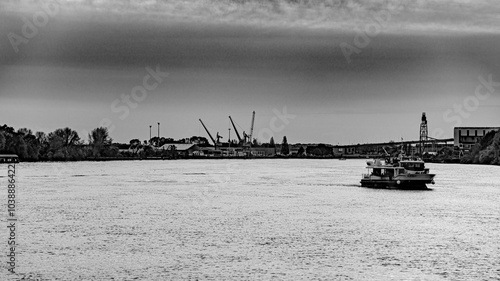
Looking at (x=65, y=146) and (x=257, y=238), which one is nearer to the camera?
(x=257, y=238)

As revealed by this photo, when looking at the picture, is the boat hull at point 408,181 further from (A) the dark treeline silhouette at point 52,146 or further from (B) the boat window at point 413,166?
(A) the dark treeline silhouette at point 52,146

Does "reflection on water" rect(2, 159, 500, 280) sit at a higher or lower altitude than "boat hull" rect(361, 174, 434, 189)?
lower

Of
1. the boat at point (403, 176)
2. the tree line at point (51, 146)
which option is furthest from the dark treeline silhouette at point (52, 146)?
the boat at point (403, 176)

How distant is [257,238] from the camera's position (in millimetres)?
28172

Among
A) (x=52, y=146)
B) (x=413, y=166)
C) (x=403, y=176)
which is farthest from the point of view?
(x=52, y=146)

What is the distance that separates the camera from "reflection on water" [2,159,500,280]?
21.6 m

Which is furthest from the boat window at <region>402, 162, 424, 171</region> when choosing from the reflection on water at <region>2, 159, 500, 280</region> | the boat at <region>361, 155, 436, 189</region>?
the reflection on water at <region>2, 159, 500, 280</region>

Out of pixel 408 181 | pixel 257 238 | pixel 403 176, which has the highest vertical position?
pixel 403 176

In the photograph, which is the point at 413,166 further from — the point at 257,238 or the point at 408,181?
the point at 257,238

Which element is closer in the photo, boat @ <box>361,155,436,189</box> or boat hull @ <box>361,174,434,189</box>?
boat hull @ <box>361,174,434,189</box>

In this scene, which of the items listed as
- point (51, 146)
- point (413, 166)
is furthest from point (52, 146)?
point (413, 166)

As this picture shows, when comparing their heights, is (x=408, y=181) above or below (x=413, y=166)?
below

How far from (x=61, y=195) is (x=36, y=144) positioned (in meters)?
104

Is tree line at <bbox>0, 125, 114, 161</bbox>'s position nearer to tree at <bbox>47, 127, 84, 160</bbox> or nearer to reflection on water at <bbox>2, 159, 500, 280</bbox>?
tree at <bbox>47, 127, 84, 160</bbox>
